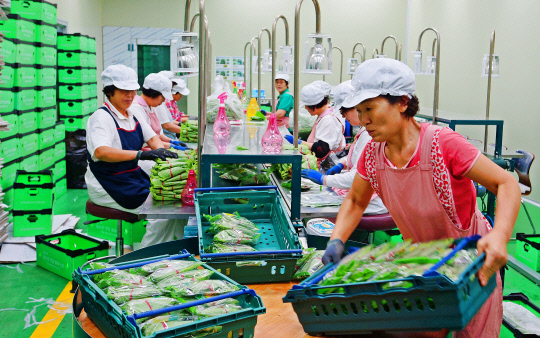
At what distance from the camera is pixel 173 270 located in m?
1.90

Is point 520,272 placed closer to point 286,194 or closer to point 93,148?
point 286,194

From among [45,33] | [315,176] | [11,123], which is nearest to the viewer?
[315,176]

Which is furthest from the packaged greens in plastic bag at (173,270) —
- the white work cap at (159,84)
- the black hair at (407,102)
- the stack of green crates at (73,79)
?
the stack of green crates at (73,79)

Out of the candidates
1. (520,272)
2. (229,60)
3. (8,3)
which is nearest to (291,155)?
(520,272)

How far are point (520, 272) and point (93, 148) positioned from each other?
3966mm

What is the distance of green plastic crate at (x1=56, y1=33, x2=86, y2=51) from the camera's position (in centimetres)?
806

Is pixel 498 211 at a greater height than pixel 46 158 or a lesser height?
greater

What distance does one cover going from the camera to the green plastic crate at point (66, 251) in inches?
176

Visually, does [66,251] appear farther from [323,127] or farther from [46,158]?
[46,158]

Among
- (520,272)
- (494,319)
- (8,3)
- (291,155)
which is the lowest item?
(520,272)

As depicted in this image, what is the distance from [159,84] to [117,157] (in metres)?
1.83

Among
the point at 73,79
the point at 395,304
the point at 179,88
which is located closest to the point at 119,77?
the point at 179,88

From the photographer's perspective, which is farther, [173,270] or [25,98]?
[25,98]

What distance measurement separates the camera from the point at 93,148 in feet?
13.0
